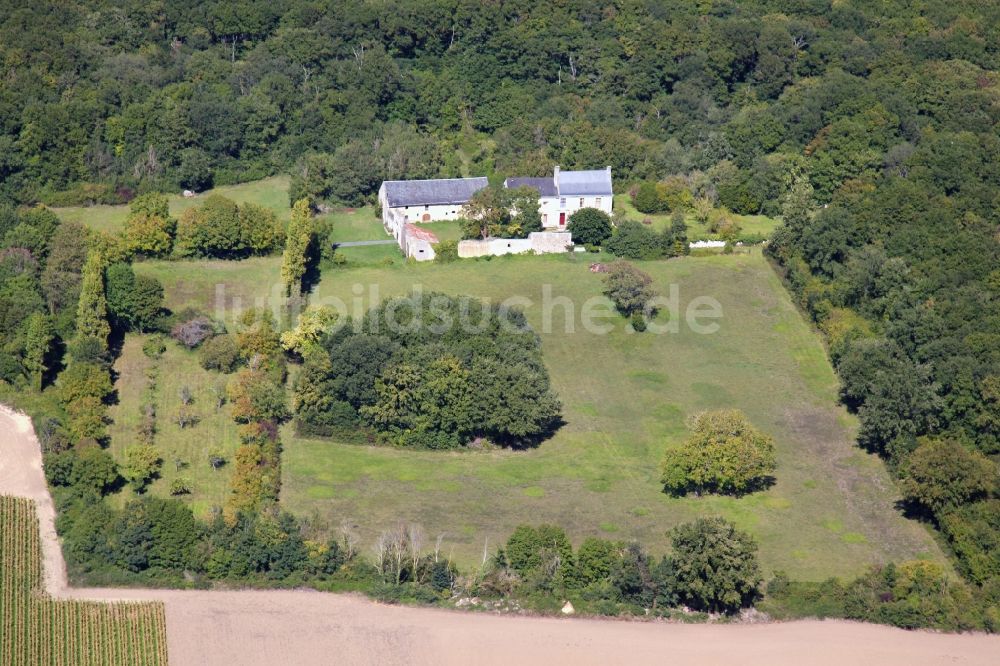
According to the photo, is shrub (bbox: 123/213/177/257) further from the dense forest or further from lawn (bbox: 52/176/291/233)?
lawn (bbox: 52/176/291/233)

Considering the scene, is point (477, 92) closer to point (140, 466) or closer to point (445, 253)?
point (445, 253)

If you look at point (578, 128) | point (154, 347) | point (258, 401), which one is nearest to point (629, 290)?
point (578, 128)

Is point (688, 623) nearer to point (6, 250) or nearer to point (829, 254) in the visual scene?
point (829, 254)

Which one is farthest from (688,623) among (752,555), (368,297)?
(368,297)

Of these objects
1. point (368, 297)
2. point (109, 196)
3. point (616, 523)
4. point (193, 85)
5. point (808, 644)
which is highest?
point (193, 85)

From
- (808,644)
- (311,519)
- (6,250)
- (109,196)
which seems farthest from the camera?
(109,196)

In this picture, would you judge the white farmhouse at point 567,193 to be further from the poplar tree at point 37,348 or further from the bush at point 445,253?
the poplar tree at point 37,348

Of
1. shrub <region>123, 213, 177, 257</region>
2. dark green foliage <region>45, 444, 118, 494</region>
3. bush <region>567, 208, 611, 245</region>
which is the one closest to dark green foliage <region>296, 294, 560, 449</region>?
dark green foliage <region>45, 444, 118, 494</region>
